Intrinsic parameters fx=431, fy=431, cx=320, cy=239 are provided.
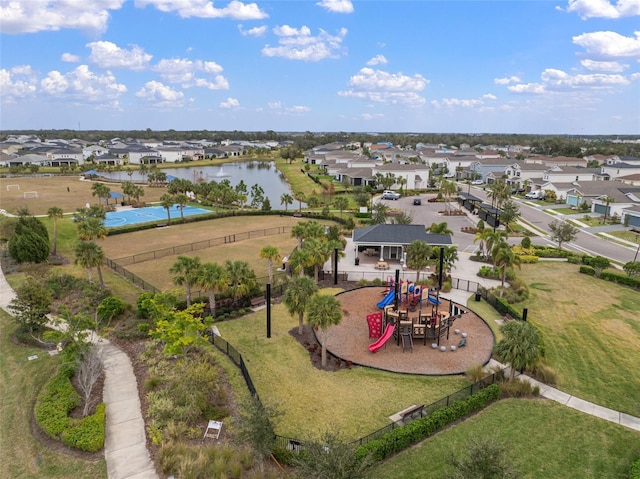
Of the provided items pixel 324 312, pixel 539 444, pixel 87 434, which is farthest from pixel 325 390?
pixel 87 434

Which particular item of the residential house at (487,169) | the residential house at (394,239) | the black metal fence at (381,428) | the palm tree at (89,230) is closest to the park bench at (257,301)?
the black metal fence at (381,428)

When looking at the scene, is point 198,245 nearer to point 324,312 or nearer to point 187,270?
point 187,270

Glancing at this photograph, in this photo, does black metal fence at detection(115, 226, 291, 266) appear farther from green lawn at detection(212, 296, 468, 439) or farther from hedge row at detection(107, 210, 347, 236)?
green lawn at detection(212, 296, 468, 439)

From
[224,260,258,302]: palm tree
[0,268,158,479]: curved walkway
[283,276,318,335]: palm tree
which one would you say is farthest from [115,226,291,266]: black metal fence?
[283,276,318,335]: palm tree

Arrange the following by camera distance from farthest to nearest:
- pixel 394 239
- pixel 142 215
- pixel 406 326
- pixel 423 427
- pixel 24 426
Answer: pixel 142 215 → pixel 394 239 → pixel 406 326 → pixel 24 426 → pixel 423 427

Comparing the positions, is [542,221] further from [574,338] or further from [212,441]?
[212,441]
